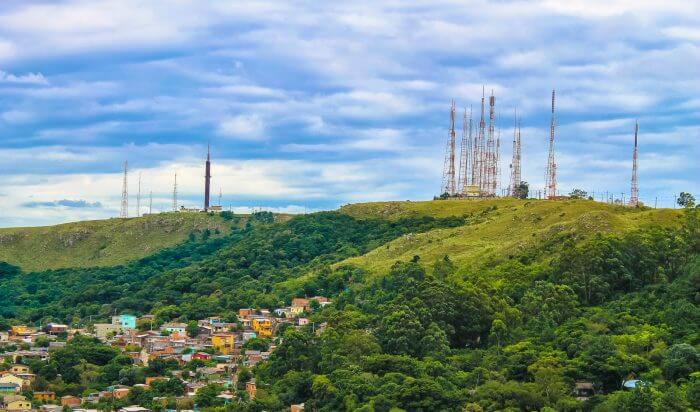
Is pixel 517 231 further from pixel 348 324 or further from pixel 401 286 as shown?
pixel 348 324

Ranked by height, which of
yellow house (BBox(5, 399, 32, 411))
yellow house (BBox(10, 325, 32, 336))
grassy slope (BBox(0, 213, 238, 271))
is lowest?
yellow house (BBox(5, 399, 32, 411))

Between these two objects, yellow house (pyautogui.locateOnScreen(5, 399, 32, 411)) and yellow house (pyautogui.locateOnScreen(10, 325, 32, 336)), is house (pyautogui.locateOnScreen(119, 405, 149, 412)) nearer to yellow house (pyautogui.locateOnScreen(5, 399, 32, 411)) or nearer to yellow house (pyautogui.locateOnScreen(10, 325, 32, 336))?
yellow house (pyautogui.locateOnScreen(5, 399, 32, 411))

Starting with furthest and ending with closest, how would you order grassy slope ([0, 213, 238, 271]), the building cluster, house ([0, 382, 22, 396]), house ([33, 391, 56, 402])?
grassy slope ([0, 213, 238, 271])
house ([0, 382, 22, 396])
house ([33, 391, 56, 402])
the building cluster

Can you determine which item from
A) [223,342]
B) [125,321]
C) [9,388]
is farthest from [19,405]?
[125,321]

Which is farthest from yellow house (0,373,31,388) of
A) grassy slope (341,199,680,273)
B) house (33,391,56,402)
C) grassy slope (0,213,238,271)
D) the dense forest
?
grassy slope (0,213,238,271)

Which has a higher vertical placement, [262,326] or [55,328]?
[262,326]

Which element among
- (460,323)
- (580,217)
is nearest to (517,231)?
(580,217)

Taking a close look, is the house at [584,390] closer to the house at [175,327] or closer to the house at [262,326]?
the house at [262,326]

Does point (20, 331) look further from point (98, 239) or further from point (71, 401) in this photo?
point (98, 239)
